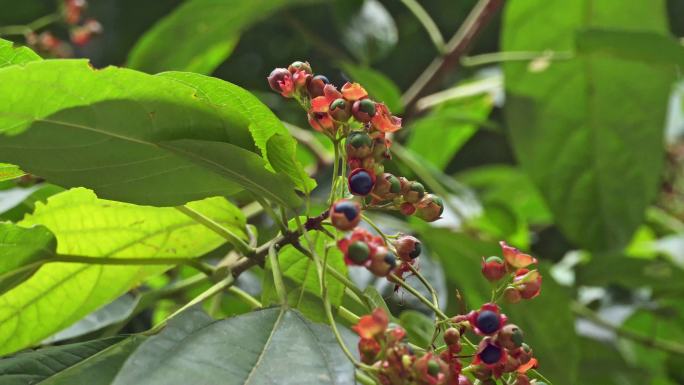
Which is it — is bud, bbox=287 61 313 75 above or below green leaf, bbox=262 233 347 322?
above

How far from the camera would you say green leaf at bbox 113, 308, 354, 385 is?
519 millimetres

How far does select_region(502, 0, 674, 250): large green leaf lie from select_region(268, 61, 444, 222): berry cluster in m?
0.96

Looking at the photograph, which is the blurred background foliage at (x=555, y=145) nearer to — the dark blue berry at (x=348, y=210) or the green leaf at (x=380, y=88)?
the green leaf at (x=380, y=88)

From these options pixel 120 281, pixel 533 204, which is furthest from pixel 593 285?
pixel 120 281

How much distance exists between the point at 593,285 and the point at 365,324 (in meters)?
1.15

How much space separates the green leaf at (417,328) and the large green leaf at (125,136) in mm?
208

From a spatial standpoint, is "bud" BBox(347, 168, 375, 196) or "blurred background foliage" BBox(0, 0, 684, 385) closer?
"bud" BBox(347, 168, 375, 196)

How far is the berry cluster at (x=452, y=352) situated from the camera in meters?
0.53

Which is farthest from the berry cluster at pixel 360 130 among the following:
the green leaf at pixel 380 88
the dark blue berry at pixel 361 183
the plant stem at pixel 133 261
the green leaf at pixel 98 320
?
the green leaf at pixel 380 88

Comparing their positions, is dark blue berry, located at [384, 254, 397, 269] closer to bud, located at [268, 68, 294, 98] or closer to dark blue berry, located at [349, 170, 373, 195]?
dark blue berry, located at [349, 170, 373, 195]

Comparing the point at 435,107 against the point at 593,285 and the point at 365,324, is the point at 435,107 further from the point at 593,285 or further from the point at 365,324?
the point at 365,324

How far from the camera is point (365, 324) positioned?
0.54 m

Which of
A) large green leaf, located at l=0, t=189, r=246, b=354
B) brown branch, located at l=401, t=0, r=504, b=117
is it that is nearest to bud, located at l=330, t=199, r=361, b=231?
large green leaf, located at l=0, t=189, r=246, b=354

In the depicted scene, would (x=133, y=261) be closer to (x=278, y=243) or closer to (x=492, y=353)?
(x=278, y=243)
